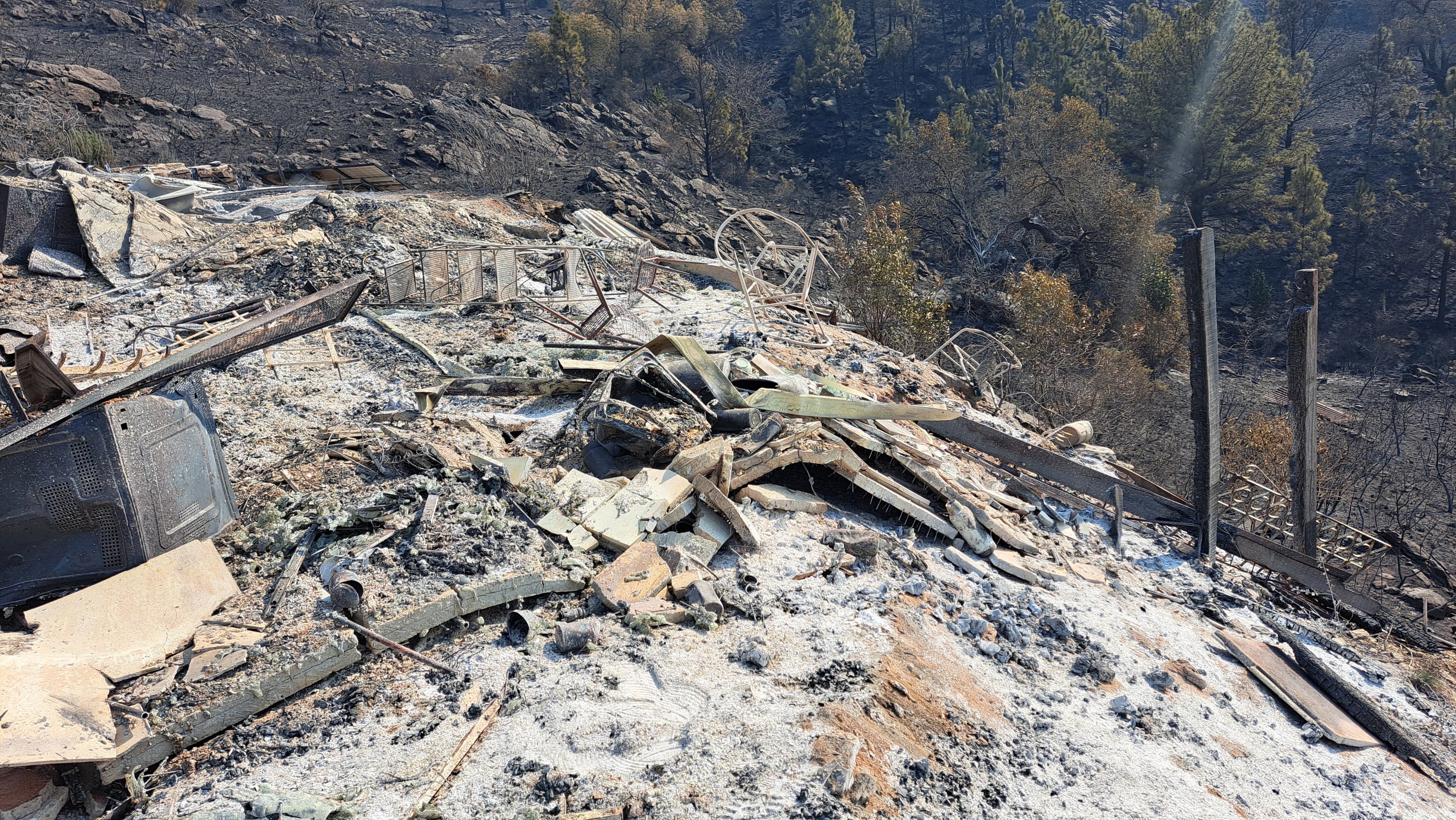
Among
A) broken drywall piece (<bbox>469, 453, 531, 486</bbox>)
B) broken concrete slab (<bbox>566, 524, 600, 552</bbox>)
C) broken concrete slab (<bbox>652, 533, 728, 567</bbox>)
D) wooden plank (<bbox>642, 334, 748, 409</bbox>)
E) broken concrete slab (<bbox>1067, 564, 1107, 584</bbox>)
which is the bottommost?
broken concrete slab (<bbox>1067, 564, 1107, 584</bbox>)

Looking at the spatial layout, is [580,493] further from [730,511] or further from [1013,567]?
[1013,567]

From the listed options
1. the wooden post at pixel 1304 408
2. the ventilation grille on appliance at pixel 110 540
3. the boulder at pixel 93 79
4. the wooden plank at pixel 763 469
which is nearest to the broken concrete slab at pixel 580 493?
the wooden plank at pixel 763 469

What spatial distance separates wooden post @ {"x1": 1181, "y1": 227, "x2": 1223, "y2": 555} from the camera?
624 cm

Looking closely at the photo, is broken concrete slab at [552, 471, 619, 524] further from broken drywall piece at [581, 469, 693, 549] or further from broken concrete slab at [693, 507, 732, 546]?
broken concrete slab at [693, 507, 732, 546]

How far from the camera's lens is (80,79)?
21703mm

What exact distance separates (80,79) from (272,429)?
2259cm

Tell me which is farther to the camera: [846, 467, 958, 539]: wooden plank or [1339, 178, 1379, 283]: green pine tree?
Answer: [1339, 178, 1379, 283]: green pine tree

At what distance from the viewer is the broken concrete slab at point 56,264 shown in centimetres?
1043

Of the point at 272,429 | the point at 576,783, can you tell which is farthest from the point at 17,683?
the point at 272,429

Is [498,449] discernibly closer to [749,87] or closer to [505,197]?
[505,197]

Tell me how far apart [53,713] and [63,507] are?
1.17 m

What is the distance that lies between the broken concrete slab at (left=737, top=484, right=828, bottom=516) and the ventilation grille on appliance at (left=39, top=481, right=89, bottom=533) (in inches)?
141

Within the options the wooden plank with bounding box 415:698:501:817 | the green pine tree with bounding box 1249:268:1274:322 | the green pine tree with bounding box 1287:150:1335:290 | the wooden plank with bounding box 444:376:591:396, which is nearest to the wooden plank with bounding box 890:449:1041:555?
the wooden plank with bounding box 444:376:591:396

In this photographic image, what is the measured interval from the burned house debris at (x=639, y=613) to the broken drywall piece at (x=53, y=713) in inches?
0.5
